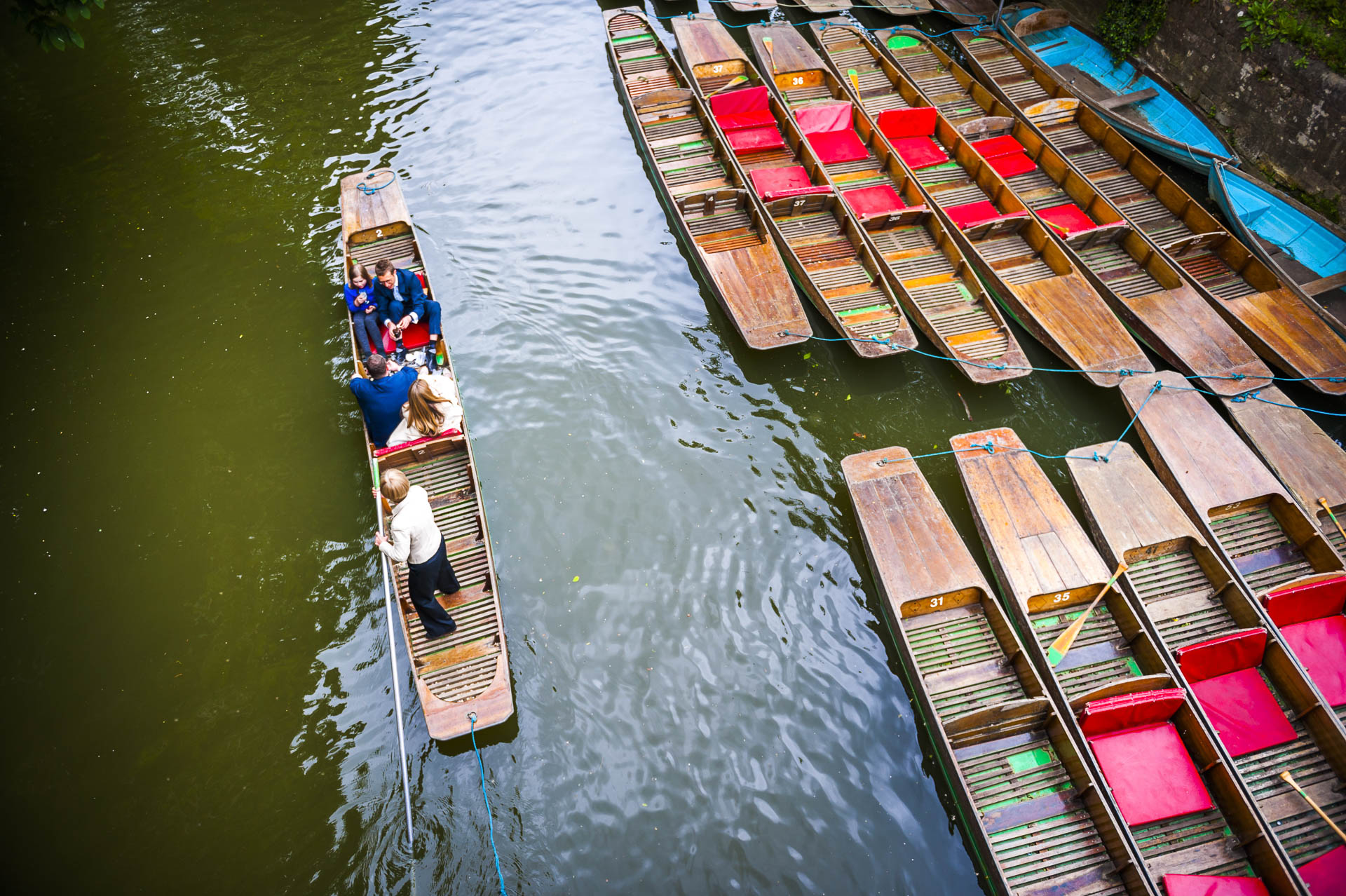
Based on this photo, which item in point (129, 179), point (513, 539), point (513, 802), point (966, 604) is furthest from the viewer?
point (129, 179)

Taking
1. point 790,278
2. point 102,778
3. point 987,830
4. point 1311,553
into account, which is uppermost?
point 790,278

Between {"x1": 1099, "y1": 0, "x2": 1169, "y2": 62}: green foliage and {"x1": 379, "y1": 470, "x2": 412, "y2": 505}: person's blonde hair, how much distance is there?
45.7 ft

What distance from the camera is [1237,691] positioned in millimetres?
6422

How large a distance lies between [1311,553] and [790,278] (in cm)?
628

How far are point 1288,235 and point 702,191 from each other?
8.14 meters

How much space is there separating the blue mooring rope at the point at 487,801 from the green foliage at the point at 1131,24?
47.9ft

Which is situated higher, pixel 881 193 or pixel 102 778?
pixel 881 193

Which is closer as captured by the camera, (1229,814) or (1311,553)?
(1229,814)

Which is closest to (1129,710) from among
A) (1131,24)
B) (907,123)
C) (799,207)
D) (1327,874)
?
(1327,874)

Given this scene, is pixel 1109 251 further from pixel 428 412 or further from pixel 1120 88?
pixel 428 412

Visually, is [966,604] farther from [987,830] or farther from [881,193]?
[881,193]

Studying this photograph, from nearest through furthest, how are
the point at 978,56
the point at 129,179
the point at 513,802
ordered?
the point at 513,802
the point at 129,179
the point at 978,56

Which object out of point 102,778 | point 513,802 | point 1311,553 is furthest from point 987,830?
point 102,778

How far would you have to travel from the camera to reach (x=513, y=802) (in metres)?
6.20
